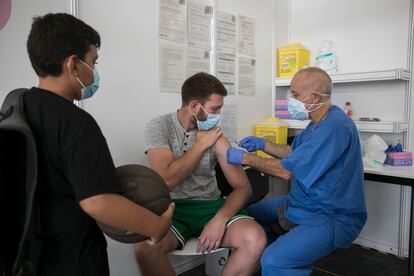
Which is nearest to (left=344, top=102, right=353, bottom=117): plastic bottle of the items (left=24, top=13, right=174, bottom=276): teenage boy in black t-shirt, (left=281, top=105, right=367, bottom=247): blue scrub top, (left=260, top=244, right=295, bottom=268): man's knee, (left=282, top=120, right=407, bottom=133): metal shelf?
(left=282, top=120, right=407, bottom=133): metal shelf

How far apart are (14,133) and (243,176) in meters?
1.17

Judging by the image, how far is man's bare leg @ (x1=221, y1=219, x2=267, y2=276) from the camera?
1425mm

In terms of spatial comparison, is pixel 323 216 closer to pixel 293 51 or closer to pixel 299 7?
pixel 293 51

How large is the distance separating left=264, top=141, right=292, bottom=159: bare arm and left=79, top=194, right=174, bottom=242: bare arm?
3.92 feet

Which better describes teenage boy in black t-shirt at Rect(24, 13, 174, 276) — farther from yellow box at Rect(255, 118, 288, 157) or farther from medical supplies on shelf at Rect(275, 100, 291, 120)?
medical supplies on shelf at Rect(275, 100, 291, 120)

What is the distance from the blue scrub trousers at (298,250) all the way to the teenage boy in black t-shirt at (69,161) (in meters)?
0.68

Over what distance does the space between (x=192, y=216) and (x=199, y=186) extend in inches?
7.4

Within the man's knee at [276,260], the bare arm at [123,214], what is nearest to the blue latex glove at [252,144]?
the man's knee at [276,260]

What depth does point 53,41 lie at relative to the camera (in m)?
0.83

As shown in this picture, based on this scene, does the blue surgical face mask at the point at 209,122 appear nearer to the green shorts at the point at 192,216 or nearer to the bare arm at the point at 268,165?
the bare arm at the point at 268,165

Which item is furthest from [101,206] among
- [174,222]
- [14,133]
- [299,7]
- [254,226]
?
[299,7]

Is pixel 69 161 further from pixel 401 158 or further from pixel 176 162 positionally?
pixel 401 158

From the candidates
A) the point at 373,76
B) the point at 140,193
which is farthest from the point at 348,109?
the point at 140,193

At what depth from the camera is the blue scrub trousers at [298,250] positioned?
54.3 inches
